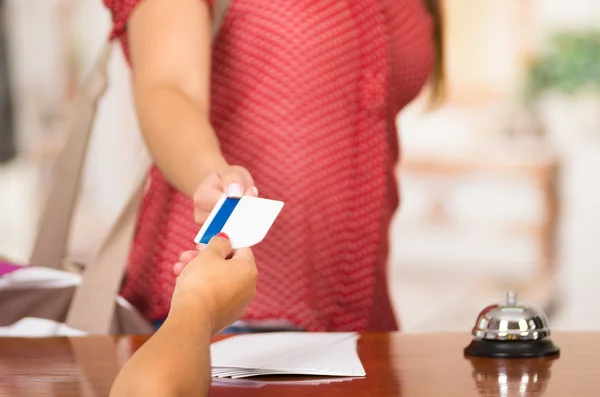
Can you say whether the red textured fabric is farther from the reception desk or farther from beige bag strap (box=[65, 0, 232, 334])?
the reception desk

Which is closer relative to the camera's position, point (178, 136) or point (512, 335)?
point (512, 335)

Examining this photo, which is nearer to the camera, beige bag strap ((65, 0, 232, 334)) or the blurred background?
beige bag strap ((65, 0, 232, 334))

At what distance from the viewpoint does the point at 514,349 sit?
2.33 feet

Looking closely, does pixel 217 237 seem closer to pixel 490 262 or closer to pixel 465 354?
pixel 465 354

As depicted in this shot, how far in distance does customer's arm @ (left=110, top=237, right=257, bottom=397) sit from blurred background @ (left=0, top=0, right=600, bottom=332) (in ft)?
11.2

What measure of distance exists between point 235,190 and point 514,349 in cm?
21

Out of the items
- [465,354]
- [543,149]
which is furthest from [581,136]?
[465,354]

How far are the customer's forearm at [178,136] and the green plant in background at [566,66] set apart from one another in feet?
11.9

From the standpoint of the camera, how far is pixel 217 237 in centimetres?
62

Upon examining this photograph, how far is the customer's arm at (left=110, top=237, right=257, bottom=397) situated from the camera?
0.46 meters

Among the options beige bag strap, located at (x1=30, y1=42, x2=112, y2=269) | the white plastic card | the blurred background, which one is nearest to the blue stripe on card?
the white plastic card

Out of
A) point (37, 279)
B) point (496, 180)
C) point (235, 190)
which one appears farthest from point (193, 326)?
point (496, 180)

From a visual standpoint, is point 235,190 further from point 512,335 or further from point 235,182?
point 512,335

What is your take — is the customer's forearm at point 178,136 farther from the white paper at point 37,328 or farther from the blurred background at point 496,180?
the blurred background at point 496,180
